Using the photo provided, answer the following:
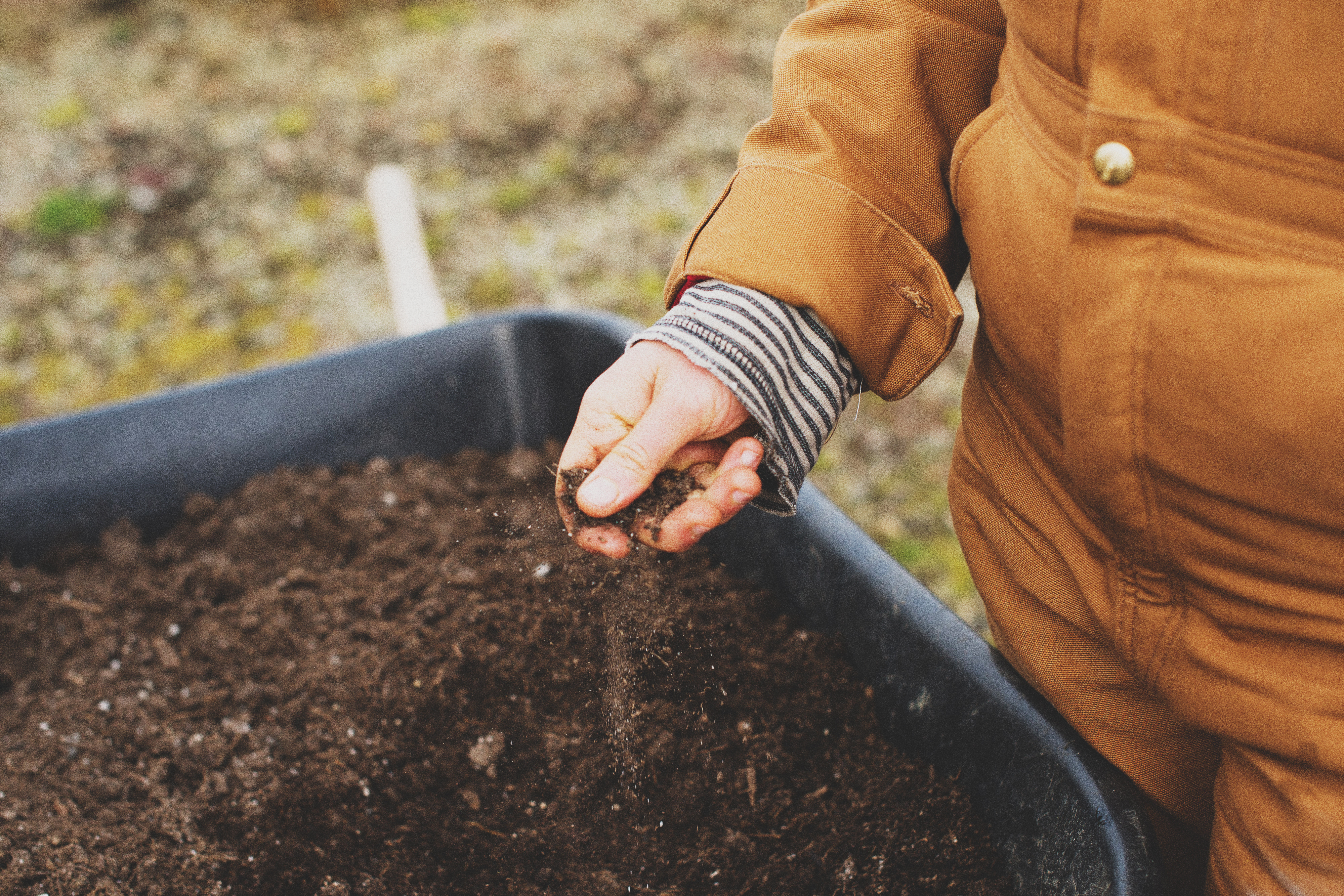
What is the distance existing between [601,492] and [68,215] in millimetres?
3025

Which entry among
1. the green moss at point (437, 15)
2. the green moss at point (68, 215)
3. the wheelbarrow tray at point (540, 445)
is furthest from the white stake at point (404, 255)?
the green moss at point (437, 15)

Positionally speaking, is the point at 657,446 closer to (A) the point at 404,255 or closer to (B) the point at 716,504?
(B) the point at 716,504

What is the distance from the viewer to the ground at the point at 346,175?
258cm

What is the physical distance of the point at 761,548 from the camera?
1.34 meters

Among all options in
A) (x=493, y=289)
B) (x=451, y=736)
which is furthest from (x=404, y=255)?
(x=451, y=736)

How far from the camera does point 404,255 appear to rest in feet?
6.54

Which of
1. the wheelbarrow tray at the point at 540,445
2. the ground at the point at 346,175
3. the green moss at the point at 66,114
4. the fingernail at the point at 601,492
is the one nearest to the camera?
the fingernail at the point at 601,492

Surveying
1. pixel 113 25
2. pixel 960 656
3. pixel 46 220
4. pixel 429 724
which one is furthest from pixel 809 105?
pixel 113 25

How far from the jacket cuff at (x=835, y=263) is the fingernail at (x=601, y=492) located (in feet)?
0.75

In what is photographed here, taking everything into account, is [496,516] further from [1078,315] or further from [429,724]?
[1078,315]

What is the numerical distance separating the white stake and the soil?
0.60 metres

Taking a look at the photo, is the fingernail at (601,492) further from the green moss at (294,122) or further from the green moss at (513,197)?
the green moss at (294,122)

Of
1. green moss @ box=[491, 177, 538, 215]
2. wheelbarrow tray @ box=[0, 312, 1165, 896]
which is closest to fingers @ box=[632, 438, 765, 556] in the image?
wheelbarrow tray @ box=[0, 312, 1165, 896]

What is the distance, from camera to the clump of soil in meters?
0.88
